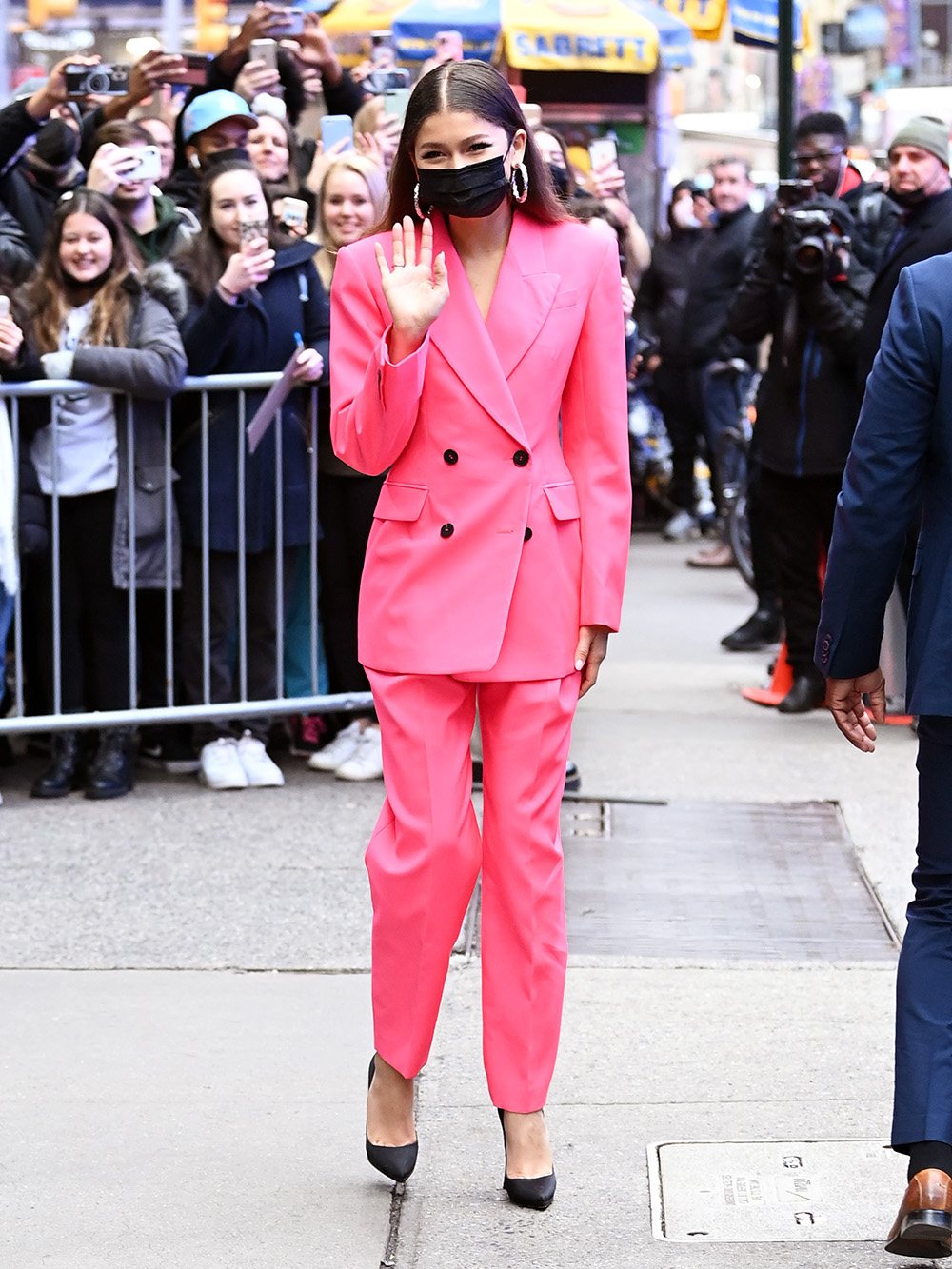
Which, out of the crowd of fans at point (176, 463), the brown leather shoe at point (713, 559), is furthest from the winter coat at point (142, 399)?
the brown leather shoe at point (713, 559)

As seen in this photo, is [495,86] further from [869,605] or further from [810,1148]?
[810,1148]

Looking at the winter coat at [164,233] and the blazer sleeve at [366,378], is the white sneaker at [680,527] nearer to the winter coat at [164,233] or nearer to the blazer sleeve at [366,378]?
the winter coat at [164,233]

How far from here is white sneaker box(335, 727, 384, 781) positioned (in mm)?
6992

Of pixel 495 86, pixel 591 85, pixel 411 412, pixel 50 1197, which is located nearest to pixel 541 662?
pixel 411 412

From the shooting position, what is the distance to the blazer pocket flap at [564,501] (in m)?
3.60

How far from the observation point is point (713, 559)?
42.6ft

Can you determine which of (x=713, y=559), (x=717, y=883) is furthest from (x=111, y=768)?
(x=713, y=559)

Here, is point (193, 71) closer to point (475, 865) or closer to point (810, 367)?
point (810, 367)

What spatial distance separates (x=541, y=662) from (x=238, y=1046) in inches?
52.8

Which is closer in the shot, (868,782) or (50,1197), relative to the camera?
(50,1197)

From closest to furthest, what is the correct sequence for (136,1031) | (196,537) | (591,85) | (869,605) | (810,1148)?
(869,605)
(810,1148)
(136,1031)
(196,537)
(591,85)

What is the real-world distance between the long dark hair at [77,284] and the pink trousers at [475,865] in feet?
11.3

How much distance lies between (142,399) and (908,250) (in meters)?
2.86

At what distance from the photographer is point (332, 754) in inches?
281
